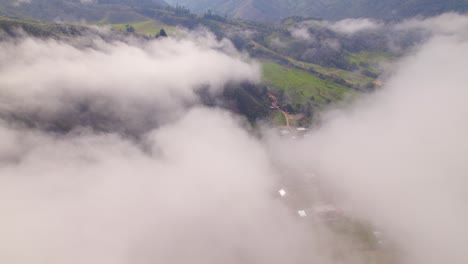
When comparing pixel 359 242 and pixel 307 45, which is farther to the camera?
pixel 307 45

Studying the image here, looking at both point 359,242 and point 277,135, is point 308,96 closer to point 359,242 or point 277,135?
point 277,135

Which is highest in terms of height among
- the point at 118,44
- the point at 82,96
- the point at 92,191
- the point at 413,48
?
the point at 413,48

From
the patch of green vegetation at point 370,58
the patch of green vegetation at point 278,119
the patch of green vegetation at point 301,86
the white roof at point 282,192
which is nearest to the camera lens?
the white roof at point 282,192

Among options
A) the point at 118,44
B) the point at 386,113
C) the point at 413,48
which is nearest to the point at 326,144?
the point at 386,113

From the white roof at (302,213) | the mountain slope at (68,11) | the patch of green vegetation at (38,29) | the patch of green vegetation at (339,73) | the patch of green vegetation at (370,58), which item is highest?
the patch of green vegetation at (370,58)

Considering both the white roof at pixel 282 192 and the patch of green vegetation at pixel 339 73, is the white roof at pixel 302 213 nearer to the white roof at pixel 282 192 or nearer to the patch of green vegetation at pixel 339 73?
the white roof at pixel 282 192

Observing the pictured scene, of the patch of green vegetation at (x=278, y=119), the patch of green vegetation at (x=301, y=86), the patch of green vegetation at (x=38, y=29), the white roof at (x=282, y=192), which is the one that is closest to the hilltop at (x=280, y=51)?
the patch of green vegetation at (x=301, y=86)

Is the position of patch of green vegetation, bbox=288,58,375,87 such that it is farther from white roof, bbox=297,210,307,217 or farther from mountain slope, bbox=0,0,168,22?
mountain slope, bbox=0,0,168,22

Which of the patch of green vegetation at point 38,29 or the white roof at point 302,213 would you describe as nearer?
the white roof at point 302,213
